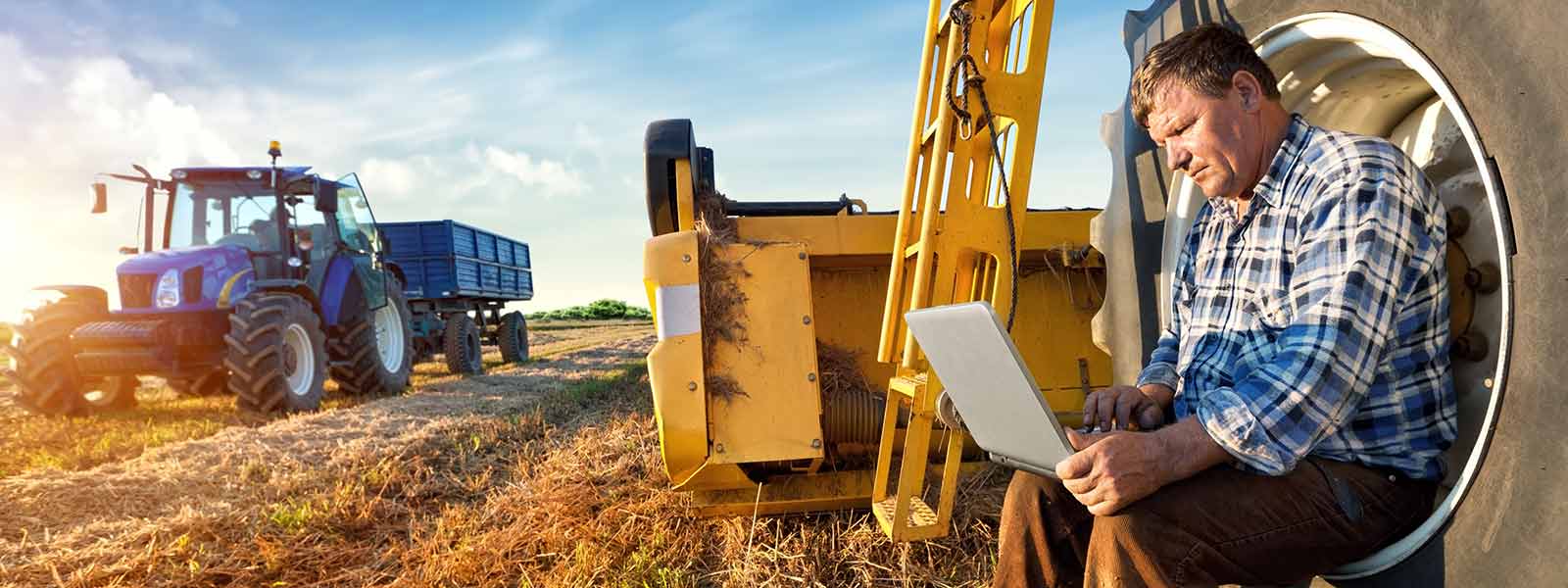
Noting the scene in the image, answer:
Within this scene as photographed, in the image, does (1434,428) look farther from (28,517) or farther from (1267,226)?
(28,517)

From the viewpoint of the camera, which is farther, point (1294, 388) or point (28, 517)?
point (28, 517)

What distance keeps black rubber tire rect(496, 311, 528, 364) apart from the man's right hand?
12860 mm

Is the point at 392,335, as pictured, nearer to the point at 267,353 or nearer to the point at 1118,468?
the point at 267,353

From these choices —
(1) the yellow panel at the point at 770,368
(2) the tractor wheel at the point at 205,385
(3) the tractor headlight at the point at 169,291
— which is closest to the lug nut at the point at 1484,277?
(1) the yellow panel at the point at 770,368

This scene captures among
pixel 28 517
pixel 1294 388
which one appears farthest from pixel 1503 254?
pixel 28 517

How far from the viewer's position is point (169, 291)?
7.09m

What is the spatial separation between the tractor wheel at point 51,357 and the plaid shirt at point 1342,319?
8913 mm

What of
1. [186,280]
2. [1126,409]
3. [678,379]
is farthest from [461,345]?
[1126,409]

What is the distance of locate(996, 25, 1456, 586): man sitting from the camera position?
135 centimetres

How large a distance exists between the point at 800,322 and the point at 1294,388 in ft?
5.83

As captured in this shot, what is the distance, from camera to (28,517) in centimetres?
403

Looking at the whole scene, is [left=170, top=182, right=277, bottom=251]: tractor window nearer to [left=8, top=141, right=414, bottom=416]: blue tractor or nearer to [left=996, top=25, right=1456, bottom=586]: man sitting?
[left=8, top=141, right=414, bottom=416]: blue tractor

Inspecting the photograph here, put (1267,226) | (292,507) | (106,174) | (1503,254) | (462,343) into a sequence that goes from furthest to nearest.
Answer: (462,343) → (106,174) → (292,507) → (1267,226) → (1503,254)

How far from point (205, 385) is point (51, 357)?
1.19m
